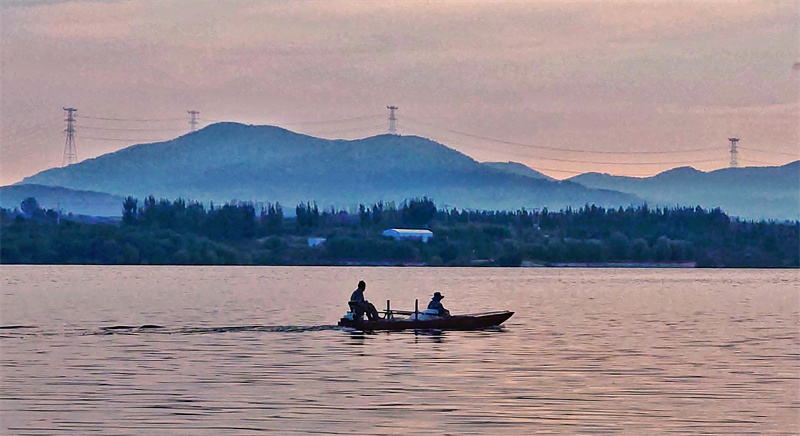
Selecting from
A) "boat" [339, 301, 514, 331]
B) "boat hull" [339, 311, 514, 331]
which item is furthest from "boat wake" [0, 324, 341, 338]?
"boat hull" [339, 311, 514, 331]

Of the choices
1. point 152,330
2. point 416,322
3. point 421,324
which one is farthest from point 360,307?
point 152,330

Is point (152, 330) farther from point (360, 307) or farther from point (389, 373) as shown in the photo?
point (389, 373)

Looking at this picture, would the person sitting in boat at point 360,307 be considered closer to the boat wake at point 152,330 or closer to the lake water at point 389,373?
the lake water at point 389,373

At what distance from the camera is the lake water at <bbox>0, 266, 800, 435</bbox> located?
35.5 meters

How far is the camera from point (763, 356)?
5366 centimetres

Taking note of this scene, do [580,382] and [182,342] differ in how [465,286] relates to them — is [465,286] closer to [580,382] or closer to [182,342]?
[182,342]

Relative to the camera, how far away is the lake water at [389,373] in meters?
35.5

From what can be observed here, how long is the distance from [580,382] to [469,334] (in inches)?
806

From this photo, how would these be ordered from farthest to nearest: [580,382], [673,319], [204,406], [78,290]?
[78,290] → [673,319] → [580,382] → [204,406]

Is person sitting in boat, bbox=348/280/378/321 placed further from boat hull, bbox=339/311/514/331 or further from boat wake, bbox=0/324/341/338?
boat wake, bbox=0/324/341/338

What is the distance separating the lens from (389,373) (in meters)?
46.2

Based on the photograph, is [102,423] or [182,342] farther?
[182,342]

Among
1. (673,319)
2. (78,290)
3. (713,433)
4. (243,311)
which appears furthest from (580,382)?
(78,290)

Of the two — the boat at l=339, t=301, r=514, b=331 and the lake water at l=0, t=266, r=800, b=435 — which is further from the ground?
the boat at l=339, t=301, r=514, b=331
